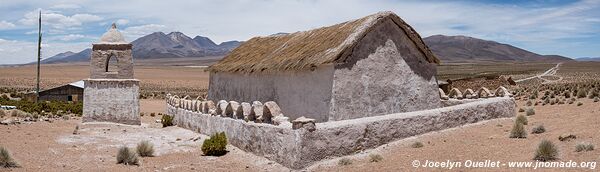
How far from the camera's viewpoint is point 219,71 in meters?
21.5

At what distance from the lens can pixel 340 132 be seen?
10.9 meters

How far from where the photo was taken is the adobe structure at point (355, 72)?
44.9 feet

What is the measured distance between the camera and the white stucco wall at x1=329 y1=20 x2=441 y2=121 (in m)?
13.8

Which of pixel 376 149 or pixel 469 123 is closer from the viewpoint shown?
pixel 376 149

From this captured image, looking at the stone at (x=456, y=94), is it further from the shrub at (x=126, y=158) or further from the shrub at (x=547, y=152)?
the shrub at (x=126, y=158)

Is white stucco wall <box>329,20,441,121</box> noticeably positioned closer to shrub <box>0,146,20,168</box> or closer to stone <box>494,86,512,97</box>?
stone <box>494,86,512,97</box>

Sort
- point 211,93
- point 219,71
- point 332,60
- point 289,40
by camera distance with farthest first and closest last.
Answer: point 211,93
point 219,71
point 289,40
point 332,60

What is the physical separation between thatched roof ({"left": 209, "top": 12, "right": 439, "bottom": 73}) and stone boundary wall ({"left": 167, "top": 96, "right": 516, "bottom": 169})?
2.08 metres

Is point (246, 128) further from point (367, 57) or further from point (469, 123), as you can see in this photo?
point (469, 123)

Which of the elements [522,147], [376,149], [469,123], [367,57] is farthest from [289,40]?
[522,147]

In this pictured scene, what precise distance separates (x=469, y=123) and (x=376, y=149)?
3674 mm

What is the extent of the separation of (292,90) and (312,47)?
128 centimetres

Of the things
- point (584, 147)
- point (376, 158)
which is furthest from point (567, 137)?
point (376, 158)

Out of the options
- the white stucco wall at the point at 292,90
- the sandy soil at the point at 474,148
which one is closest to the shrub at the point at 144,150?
the white stucco wall at the point at 292,90
